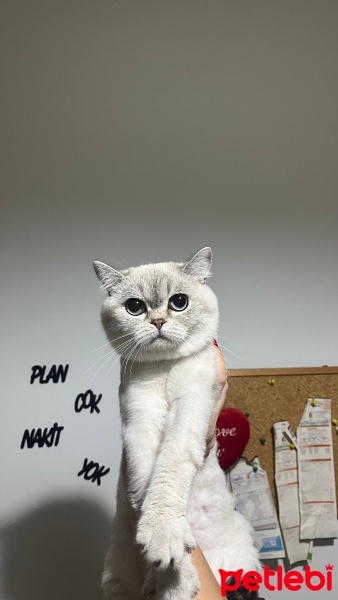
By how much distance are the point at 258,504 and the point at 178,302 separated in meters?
0.99

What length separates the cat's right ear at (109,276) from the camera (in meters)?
1.04

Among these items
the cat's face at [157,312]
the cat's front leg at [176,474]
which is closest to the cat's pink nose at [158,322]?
the cat's face at [157,312]

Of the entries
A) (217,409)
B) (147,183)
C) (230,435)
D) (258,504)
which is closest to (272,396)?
(230,435)

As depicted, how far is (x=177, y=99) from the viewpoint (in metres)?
1.85

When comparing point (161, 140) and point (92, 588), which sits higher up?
point (161, 140)

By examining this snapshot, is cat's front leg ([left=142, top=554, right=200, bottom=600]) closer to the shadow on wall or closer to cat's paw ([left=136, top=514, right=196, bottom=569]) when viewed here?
cat's paw ([left=136, top=514, right=196, bottom=569])

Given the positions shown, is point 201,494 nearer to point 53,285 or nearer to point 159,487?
point 159,487

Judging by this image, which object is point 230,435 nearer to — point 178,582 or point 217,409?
point 217,409

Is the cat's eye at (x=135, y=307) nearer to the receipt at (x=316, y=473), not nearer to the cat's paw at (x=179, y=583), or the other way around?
the cat's paw at (x=179, y=583)

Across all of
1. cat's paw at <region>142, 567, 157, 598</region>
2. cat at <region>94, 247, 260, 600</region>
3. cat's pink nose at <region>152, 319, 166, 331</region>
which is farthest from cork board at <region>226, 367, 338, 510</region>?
cat's paw at <region>142, 567, 157, 598</region>

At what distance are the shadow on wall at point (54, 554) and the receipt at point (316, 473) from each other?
729mm

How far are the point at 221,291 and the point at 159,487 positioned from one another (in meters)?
1.10

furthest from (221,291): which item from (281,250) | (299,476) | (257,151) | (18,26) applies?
(18,26)

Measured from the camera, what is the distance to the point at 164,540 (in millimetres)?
663
